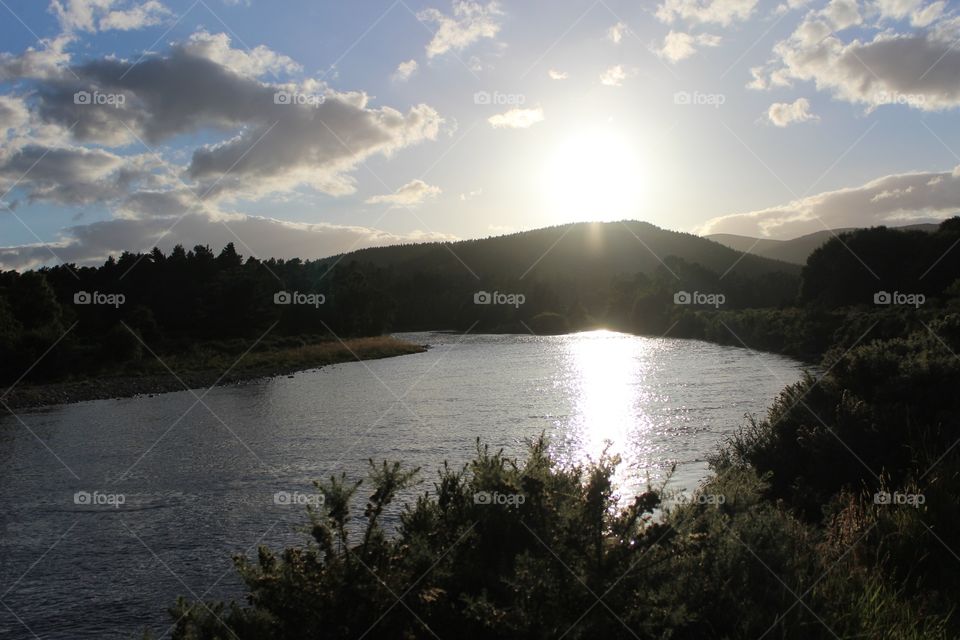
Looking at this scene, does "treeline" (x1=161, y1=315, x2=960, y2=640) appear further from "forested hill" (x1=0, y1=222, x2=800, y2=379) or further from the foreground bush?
"forested hill" (x1=0, y1=222, x2=800, y2=379)

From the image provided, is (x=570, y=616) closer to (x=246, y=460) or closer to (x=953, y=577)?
(x=953, y=577)

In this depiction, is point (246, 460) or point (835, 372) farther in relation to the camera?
point (246, 460)

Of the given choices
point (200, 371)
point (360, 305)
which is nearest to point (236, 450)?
point (200, 371)

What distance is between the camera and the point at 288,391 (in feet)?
125

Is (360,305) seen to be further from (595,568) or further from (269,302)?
(595,568)

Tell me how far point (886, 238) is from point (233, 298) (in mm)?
64787

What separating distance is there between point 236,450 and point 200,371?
30291 mm

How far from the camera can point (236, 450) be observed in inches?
838

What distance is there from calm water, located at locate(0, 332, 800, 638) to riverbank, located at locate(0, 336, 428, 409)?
2.95 meters

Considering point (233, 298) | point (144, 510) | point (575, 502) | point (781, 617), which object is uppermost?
point (233, 298)

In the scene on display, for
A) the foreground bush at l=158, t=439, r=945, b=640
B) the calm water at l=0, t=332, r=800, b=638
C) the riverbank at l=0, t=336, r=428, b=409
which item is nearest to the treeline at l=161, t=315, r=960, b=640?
the foreground bush at l=158, t=439, r=945, b=640

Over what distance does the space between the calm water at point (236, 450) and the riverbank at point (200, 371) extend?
2.95 meters

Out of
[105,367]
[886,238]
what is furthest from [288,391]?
[886,238]

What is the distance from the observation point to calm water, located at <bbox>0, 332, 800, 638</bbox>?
35.8ft
